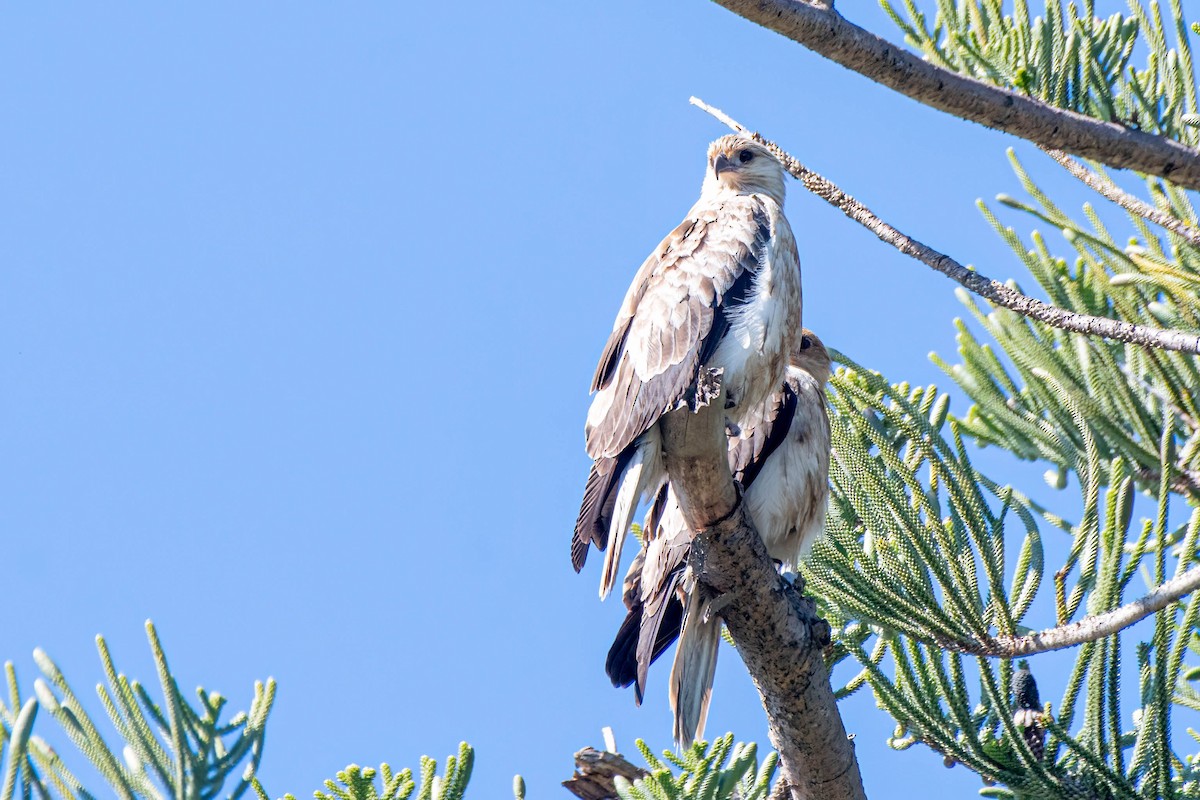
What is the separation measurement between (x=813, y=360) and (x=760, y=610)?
224cm

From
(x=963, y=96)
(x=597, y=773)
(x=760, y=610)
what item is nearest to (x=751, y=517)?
(x=760, y=610)

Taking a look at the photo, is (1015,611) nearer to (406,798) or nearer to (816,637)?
(816,637)

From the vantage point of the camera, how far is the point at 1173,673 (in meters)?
3.70

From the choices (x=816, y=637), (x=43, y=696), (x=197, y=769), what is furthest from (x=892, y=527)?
(x=43, y=696)

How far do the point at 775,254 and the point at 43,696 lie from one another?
2728 millimetres

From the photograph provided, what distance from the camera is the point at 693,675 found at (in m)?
4.53

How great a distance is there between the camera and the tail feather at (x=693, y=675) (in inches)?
177

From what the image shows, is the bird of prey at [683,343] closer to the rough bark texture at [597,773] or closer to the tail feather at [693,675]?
the rough bark texture at [597,773]

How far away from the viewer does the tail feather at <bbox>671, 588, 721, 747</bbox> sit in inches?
177

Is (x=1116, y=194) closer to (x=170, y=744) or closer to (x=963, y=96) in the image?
(x=963, y=96)

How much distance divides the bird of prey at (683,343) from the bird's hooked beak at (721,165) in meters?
0.65

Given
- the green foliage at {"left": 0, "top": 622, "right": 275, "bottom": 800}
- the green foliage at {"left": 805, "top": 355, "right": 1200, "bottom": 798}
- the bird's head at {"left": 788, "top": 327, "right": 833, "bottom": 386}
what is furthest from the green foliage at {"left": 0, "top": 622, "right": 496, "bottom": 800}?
the bird's head at {"left": 788, "top": 327, "right": 833, "bottom": 386}

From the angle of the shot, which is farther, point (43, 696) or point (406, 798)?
point (406, 798)

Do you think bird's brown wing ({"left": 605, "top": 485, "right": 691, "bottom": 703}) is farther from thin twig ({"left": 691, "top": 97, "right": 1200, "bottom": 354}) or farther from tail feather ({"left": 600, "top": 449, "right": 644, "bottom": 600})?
thin twig ({"left": 691, "top": 97, "right": 1200, "bottom": 354})
